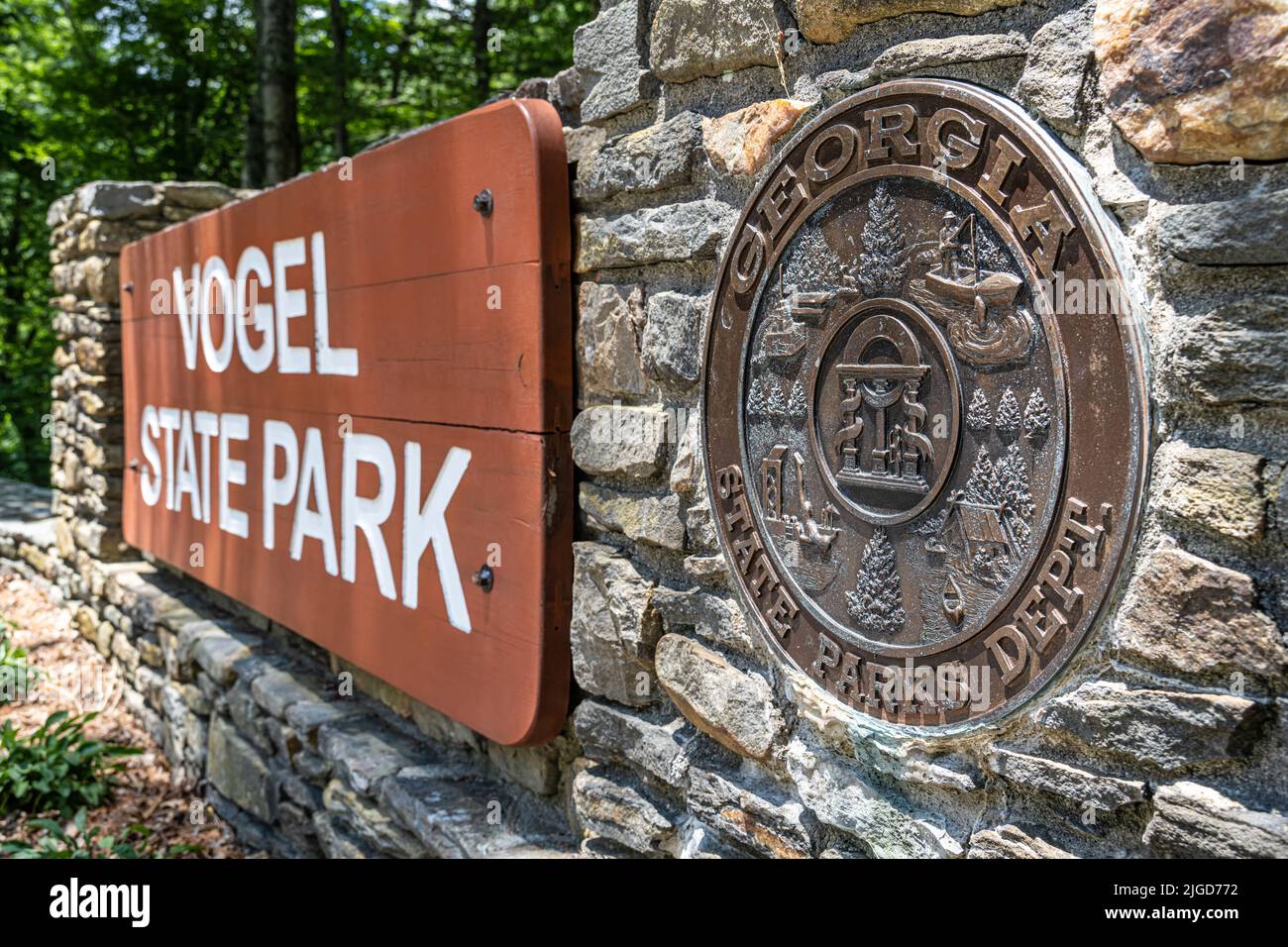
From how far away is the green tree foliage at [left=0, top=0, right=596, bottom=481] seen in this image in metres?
9.41

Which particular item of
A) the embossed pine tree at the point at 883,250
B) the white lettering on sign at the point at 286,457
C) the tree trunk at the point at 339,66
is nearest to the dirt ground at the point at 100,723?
the white lettering on sign at the point at 286,457

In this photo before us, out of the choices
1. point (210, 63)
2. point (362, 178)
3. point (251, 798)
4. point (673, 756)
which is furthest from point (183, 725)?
point (210, 63)

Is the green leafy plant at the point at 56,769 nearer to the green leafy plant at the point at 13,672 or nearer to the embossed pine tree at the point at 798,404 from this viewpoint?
the green leafy plant at the point at 13,672

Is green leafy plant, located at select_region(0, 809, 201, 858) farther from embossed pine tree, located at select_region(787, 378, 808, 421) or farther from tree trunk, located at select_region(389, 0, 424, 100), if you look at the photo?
tree trunk, located at select_region(389, 0, 424, 100)

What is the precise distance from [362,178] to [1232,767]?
2679mm

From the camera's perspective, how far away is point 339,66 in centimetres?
927

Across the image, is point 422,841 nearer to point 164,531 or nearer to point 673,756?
point 673,756

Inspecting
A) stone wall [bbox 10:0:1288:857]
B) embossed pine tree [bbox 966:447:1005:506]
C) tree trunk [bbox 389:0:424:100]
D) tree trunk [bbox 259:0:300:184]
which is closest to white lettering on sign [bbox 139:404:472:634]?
stone wall [bbox 10:0:1288:857]

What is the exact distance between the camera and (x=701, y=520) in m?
2.04

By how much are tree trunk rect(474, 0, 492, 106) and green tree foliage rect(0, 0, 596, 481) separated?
1cm

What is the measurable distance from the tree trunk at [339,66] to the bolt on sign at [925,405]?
27.5 feet

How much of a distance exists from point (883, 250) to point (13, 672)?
5546 mm

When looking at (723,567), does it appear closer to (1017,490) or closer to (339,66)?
(1017,490)

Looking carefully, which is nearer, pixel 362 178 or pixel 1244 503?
pixel 1244 503
